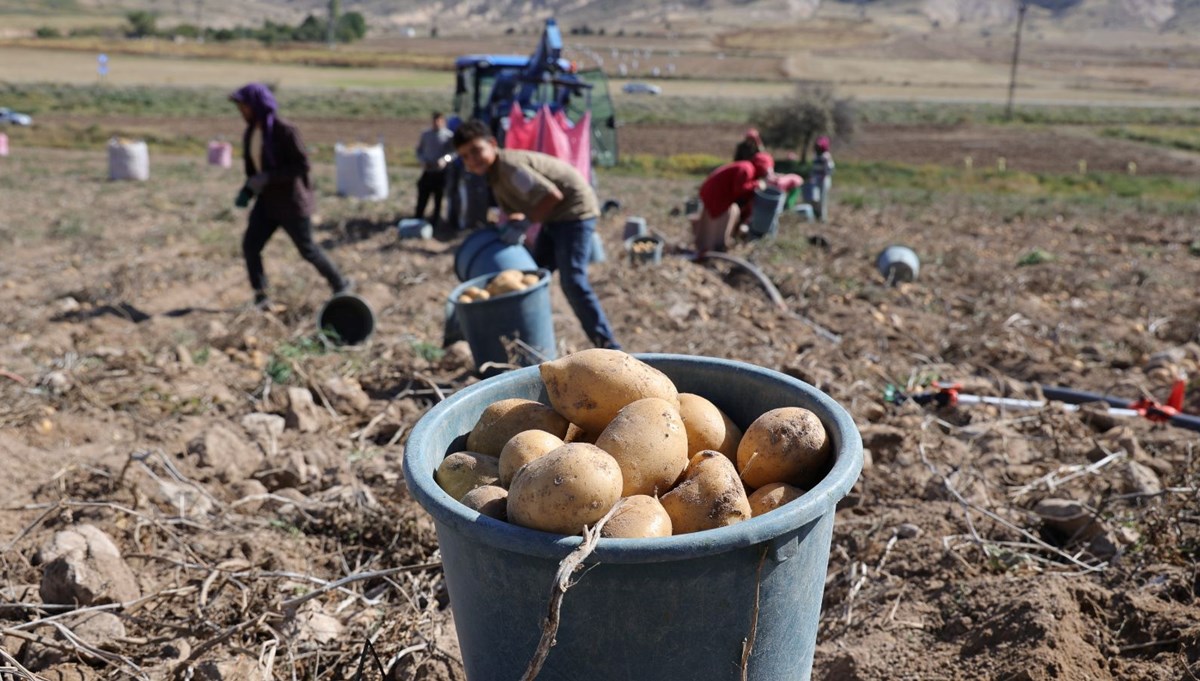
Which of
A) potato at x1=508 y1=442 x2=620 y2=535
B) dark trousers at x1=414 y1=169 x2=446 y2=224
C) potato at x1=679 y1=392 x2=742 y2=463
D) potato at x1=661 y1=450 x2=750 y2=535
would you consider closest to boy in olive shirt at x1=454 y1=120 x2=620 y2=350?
potato at x1=679 y1=392 x2=742 y2=463

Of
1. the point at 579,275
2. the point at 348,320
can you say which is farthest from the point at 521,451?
the point at 348,320

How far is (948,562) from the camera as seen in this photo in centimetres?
293

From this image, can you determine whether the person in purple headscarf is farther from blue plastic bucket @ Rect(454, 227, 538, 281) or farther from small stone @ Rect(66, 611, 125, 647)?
small stone @ Rect(66, 611, 125, 647)

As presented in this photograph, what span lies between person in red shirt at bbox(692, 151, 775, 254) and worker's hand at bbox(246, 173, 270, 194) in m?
3.88

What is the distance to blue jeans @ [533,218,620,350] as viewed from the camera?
4875 millimetres

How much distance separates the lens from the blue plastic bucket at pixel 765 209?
29.0 feet

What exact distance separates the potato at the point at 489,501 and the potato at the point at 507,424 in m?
0.23

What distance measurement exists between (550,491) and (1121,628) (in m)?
1.90

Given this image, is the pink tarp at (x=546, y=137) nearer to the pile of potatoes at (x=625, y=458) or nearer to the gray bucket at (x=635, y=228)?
the gray bucket at (x=635, y=228)

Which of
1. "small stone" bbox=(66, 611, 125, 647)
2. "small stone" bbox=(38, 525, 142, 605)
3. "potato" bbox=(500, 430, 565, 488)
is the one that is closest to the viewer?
"potato" bbox=(500, 430, 565, 488)

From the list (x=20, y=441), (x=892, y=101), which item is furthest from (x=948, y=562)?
(x=892, y=101)

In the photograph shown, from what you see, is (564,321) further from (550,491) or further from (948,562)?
(550,491)

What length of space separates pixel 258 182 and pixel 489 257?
1.69 meters

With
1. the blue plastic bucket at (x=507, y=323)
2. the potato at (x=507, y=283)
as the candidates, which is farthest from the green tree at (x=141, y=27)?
the blue plastic bucket at (x=507, y=323)
